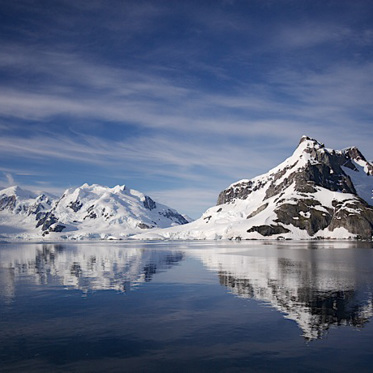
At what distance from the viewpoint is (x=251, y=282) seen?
44656mm

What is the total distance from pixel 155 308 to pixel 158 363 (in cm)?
1268

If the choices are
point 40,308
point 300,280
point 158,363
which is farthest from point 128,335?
point 300,280

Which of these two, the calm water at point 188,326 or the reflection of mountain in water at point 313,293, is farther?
the reflection of mountain in water at point 313,293

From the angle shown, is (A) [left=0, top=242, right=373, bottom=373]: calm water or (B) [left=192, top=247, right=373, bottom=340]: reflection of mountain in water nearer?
(A) [left=0, top=242, right=373, bottom=373]: calm water

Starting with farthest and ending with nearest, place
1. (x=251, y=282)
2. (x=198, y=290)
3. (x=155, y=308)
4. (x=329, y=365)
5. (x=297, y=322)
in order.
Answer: (x=251, y=282), (x=198, y=290), (x=155, y=308), (x=297, y=322), (x=329, y=365)

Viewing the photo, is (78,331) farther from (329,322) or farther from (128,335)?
(329,322)

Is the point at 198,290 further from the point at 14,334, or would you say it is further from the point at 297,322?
the point at 14,334

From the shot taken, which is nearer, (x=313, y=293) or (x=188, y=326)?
(x=188, y=326)

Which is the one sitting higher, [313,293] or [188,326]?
[313,293]

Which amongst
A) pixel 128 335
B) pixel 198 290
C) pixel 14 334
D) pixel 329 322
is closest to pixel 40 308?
pixel 14 334

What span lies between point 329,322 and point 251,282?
18.7 meters

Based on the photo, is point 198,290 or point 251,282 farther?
point 251,282

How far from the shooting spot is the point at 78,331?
24.9m

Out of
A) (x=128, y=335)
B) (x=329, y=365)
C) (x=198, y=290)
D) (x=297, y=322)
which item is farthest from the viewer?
(x=198, y=290)
